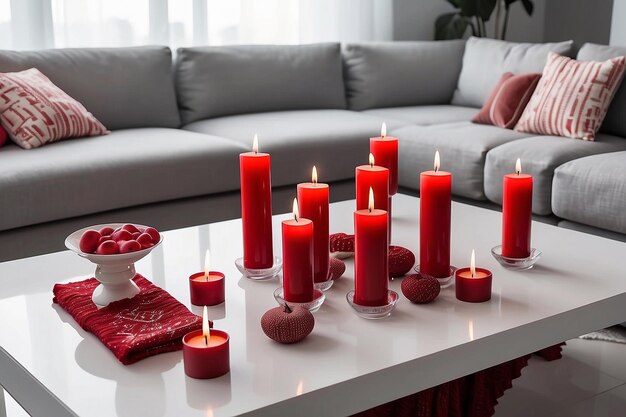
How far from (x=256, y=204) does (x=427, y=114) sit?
7.96 ft

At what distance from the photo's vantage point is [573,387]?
1.97 meters

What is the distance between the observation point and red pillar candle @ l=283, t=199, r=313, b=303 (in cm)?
129

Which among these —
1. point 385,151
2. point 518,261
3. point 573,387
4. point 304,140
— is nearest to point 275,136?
point 304,140

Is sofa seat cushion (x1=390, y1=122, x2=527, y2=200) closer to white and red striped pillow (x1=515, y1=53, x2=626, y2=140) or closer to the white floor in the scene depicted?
white and red striped pillow (x1=515, y1=53, x2=626, y2=140)

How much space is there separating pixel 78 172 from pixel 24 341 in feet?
4.59

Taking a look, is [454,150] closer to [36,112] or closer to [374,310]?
[36,112]

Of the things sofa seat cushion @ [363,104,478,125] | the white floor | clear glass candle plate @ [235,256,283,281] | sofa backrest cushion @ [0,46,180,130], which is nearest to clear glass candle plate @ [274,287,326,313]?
clear glass candle plate @ [235,256,283,281]

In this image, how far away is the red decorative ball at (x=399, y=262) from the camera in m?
1.54

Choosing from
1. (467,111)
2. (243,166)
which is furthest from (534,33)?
(243,166)

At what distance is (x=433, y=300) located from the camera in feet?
4.66

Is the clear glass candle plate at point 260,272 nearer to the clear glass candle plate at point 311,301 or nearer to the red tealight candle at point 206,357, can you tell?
the clear glass candle plate at point 311,301

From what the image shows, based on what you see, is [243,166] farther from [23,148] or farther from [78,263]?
[23,148]

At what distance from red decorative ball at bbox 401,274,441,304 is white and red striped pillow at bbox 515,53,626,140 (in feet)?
6.15

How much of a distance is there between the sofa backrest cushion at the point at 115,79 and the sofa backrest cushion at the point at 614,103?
181cm
